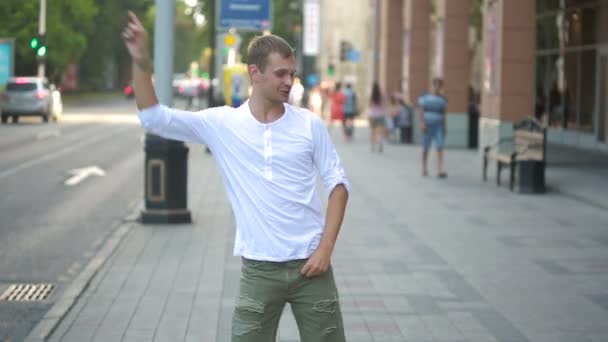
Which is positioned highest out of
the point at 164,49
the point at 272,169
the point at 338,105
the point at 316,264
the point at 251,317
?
the point at 164,49

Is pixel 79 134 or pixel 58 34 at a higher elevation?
pixel 58 34

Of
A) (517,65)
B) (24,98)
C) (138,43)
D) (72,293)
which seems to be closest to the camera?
(138,43)

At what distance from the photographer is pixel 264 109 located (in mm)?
4836

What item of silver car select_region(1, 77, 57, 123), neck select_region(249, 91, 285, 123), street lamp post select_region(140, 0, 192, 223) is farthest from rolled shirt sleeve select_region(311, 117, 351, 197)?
silver car select_region(1, 77, 57, 123)

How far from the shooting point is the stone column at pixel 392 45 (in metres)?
40.9

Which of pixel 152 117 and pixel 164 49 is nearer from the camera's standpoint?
pixel 152 117

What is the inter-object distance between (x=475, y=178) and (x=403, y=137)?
1353cm

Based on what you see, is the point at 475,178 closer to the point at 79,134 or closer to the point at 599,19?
the point at 599,19

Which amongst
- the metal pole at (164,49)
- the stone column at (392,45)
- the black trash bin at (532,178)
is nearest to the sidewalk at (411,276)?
the black trash bin at (532,178)

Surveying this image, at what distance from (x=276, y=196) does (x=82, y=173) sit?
1875 cm

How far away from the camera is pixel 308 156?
15.9 feet

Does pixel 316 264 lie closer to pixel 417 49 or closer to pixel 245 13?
pixel 245 13

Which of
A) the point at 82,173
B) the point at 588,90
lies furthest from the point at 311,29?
the point at 82,173

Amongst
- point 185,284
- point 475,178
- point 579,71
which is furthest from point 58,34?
point 185,284
